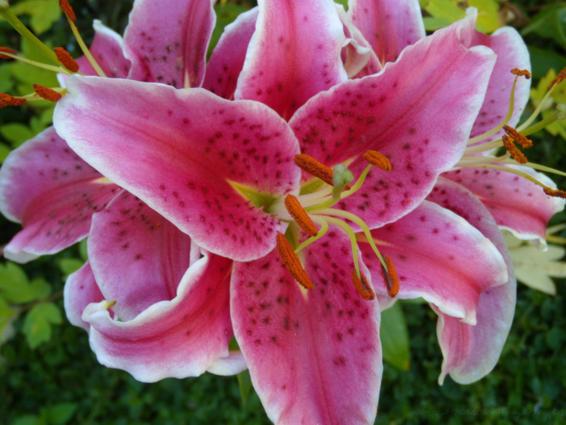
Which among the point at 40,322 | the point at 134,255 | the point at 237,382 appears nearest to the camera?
the point at 134,255

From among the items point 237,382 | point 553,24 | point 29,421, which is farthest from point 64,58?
point 29,421

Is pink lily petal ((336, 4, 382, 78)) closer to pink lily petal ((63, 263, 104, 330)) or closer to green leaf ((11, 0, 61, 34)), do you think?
pink lily petal ((63, 263, 104, 330))

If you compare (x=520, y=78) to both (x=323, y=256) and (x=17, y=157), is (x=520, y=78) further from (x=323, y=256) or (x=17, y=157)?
(x=17, y=157)

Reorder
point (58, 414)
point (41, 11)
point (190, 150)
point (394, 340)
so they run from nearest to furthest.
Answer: point (190, 150) → point (394, 340) → point (41, 11) → point (58, 414)

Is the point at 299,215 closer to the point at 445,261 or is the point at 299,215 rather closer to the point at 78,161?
the point at 445,261

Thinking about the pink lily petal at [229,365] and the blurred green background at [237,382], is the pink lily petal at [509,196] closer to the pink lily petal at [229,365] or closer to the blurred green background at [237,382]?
the pink lily petal at [229,365]

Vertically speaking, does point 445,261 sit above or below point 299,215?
below
